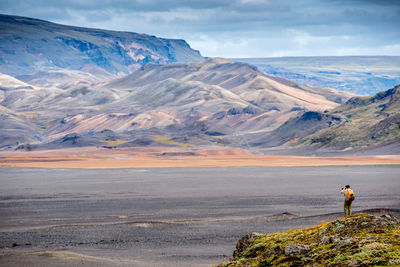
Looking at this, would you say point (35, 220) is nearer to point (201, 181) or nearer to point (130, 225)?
point (130, 225)

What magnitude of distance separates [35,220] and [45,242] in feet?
28.0

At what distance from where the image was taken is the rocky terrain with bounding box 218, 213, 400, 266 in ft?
49.3

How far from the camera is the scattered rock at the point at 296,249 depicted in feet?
58.5

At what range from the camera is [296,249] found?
17953 millimetres

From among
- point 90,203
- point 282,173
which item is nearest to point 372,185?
point 282,173

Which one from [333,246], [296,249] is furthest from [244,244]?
[333,246]

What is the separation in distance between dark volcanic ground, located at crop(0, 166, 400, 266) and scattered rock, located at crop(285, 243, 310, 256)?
9.64 m

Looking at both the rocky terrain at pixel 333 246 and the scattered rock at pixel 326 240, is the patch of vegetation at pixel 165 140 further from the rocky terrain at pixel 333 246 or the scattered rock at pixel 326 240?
the scattered rock at pixel 326 240

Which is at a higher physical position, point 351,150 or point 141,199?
point 351,150

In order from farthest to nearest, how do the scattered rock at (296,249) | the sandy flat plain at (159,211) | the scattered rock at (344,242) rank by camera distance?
the sandy flat plain at (159,211)
the scattered rock at (296,249)
the scattered rock at (344,242)

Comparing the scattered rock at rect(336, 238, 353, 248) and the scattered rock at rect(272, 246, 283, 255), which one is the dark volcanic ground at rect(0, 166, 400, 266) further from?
the scattered rock at rect(336, 238, 353, 248)

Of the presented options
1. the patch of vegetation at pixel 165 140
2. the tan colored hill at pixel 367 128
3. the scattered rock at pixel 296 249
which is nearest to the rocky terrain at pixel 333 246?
the scattered rock at pixel 296 249

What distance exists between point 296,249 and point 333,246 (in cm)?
129

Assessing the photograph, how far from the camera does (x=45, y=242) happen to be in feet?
106
